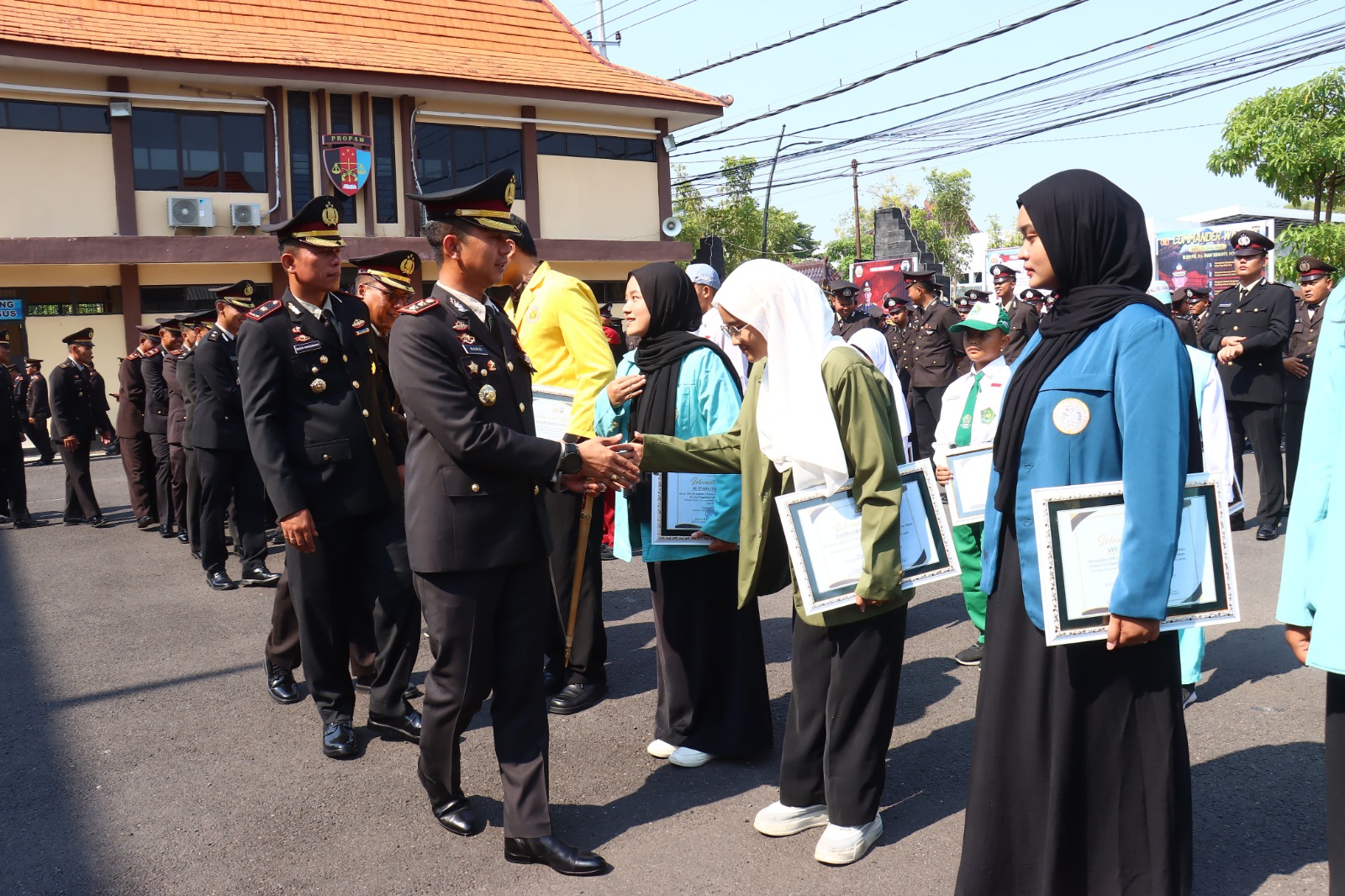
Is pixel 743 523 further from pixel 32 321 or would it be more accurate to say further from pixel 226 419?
pixel 32 321

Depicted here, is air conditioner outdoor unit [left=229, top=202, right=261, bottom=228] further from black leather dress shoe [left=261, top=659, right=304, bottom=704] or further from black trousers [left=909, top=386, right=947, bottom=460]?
black leather dress shoe [left=261, top=659, right=304, bottom=704]

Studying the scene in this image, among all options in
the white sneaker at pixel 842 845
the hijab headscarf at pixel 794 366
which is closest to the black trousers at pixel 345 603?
the hijab headscarf at pixel 794 366

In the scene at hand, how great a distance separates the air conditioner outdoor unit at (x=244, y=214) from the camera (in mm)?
21094

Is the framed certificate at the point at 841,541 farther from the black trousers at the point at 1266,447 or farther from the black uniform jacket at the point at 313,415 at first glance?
the black trousers at the point at 1266,447

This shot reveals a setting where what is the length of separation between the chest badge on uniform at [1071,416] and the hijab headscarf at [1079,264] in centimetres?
8

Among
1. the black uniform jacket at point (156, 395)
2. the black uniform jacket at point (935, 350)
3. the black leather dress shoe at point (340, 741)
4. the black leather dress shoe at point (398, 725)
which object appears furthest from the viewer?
the black uniform jacket at point (935, 350)

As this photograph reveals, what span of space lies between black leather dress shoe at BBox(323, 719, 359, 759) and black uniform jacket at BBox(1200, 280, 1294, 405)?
25.2 ft

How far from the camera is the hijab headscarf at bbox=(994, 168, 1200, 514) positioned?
9.20ft

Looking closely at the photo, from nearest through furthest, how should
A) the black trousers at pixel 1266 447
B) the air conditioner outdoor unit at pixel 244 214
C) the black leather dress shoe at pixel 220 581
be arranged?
the black leather dress shoe at pixel 220 581 → the black trousers at pixel 1266 447 → the air conditioner outdoor unit at pixel 244 214

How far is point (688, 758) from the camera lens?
4348 millimetres

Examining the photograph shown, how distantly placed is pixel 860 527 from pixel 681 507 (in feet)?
3.36

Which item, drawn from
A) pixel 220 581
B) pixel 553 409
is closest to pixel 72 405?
pixel 220 581

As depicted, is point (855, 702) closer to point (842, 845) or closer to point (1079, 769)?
point (842, 845)

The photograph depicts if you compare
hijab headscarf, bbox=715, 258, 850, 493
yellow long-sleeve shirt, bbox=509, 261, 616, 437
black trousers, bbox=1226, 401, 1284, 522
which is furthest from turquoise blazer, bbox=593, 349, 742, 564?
black trousers, bbox=1226, 401, 1284, 522
